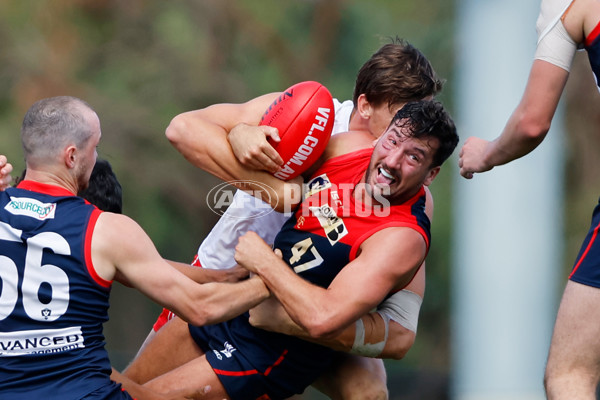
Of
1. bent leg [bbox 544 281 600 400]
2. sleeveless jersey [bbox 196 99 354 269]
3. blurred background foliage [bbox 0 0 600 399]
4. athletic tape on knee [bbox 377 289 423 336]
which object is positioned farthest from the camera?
blurred background foliage [bbox 0 0 600 399]

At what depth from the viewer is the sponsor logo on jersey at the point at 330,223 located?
362cm

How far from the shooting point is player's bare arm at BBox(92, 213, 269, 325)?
3172 millimetres

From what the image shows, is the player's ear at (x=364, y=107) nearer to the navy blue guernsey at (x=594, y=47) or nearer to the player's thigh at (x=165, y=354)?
the navy blue guernsey at (x=594, y=47)

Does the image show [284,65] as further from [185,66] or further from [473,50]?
[473,50]

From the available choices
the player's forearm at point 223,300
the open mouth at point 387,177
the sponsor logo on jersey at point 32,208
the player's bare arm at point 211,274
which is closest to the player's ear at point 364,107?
the open mouth at point 387,177

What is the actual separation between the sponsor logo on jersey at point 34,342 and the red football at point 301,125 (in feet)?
3.53

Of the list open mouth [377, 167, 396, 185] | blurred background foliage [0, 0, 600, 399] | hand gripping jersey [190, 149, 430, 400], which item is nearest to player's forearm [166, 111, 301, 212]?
hand gripping jersey [190, 149, 430, 400]

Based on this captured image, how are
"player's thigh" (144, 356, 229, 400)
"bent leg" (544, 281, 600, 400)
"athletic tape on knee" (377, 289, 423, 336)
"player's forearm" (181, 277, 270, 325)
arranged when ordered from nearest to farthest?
"bent leg" (544, 281, 600, 400) → "player's forearm" (181, 277, 270, 325) → "player's thigh" (144, 356, 229, 400) → "athletic tape on knee" (377, 289, 423, 336)

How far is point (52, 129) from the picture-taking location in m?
3.27

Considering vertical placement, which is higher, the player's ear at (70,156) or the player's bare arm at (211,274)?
the player's ear at (70,156)

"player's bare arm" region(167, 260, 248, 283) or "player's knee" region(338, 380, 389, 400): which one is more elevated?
"player's bare arm" region(167, 260, 248, 283)

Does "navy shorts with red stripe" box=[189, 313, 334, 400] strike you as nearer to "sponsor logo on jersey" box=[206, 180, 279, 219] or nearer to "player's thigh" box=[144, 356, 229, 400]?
"player's thigh" box=[144, 356, 229, 400]

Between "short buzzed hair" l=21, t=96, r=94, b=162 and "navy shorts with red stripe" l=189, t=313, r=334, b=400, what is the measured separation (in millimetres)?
1146

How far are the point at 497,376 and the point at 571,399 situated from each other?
10373 mm
